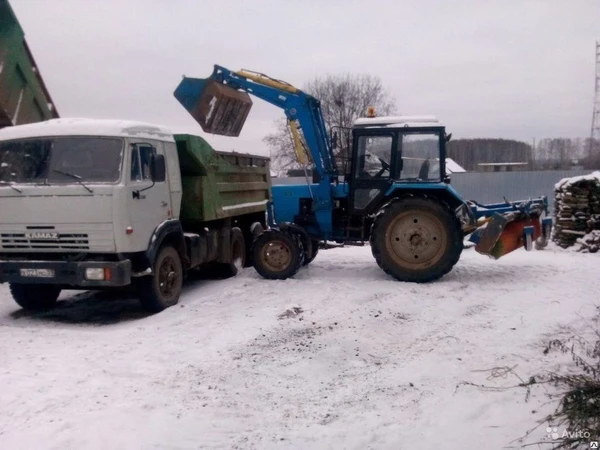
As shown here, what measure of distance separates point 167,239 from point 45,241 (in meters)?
1.78

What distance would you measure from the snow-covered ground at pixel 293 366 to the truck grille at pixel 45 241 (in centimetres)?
106

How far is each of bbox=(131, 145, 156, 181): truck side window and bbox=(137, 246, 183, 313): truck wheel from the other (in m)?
1.16

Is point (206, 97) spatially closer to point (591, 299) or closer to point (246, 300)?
point (246, 300)

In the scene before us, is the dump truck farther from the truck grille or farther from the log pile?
the log pile

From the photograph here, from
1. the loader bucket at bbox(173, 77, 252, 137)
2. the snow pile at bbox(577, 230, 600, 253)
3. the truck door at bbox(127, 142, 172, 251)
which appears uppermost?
the loader bucket at bbox(173, 77, 252, 137)

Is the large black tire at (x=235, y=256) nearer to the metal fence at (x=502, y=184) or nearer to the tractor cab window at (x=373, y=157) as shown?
the tractor cab window at (x=373, y=157)

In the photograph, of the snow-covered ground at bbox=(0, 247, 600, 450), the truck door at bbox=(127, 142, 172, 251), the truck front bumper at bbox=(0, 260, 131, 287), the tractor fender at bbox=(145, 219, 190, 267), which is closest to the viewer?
the snow-covered ground at bbox=(0, 247, 600, 450)

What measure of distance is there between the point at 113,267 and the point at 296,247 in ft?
12.1

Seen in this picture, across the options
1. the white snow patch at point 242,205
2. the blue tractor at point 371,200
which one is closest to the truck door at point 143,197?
the white snow patch at point 242,205

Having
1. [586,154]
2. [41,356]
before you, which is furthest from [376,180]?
[586,154]

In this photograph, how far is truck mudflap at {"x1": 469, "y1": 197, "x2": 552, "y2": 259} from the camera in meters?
10.6

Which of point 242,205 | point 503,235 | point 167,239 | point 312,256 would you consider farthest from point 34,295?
point 503,235

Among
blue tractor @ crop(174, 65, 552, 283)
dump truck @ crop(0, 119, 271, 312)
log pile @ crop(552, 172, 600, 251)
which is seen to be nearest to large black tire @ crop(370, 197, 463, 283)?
blue tractor @ crop(174, 65, 552, 283)

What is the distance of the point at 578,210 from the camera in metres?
16.3
